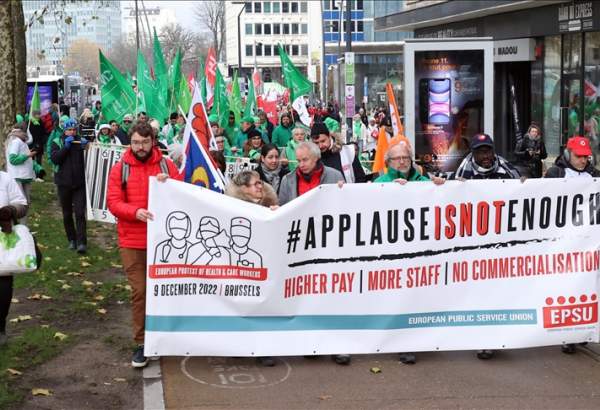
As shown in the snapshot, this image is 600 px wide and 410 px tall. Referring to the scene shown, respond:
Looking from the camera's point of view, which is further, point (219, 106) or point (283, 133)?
point (219, 106)

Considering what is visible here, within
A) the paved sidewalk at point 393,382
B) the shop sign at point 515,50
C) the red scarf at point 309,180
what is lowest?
the paved sidewalk at point 393,382

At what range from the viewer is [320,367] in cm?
731

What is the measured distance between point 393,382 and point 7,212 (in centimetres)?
332

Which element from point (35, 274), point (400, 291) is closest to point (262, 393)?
point (400, 291)

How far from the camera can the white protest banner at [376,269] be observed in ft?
23.6

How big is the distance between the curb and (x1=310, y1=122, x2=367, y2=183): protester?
2.95 m

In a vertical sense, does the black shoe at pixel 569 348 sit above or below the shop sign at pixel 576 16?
below

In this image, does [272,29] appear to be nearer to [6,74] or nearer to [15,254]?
[6,74]

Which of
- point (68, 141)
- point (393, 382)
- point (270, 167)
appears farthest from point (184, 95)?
point (393, 382)

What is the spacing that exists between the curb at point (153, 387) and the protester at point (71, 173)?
17.8ft

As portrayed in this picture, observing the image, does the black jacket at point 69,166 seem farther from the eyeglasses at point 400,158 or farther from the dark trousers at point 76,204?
the eyeglasses at point 400,158

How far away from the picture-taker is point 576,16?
21500mm

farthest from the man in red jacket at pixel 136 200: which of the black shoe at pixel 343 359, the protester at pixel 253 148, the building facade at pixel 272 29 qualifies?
the building facade at pixel 272 29

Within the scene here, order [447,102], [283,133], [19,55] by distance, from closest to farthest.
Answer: [447,102], [283,133], [19,55]
